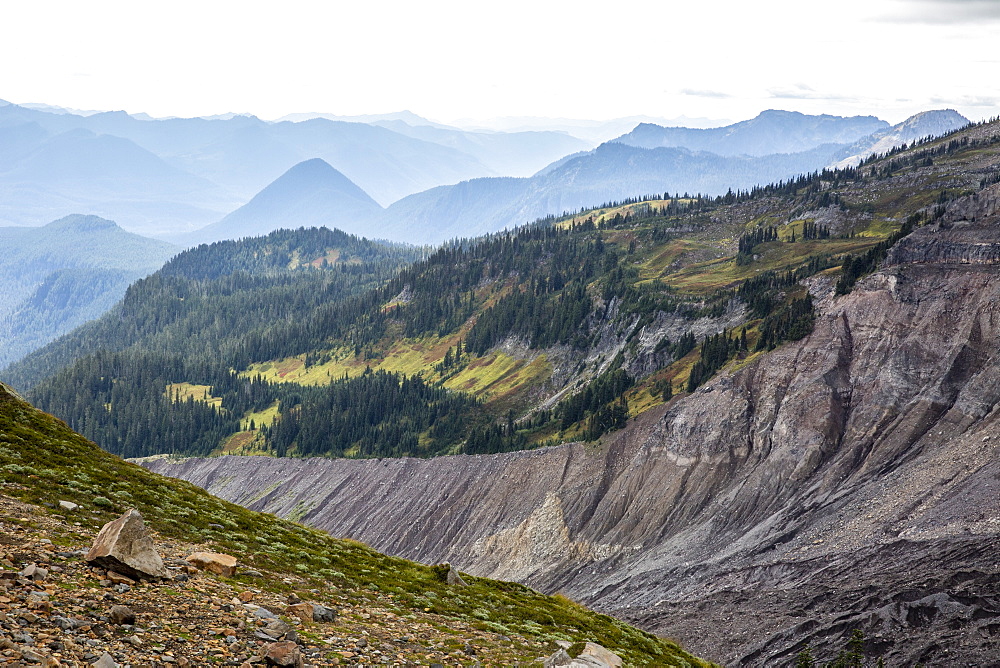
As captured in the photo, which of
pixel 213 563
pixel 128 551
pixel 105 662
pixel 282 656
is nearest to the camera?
pixel 105 662

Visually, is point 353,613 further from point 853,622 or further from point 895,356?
point 895,356

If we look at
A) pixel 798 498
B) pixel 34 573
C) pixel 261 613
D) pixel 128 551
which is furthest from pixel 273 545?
pixel 798 498

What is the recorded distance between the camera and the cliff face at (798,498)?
70.1m

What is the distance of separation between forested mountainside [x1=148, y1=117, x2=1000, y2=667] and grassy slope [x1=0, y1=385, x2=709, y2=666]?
103ft

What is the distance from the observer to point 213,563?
98.1 ft

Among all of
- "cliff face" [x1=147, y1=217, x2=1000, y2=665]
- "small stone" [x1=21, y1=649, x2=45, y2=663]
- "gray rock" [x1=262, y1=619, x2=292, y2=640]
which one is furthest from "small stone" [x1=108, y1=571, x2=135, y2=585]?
"cliff face" [x1=147, y1=217, x2=1000, y2=665]

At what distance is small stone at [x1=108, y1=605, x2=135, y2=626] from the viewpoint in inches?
823

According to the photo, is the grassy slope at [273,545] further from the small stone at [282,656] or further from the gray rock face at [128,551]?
the small stone at [282,656]

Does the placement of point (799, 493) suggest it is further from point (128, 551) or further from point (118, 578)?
point (118, 578)

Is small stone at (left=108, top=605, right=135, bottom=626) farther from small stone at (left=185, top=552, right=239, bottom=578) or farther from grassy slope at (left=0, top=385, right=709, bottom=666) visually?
grassy slope at (left=0, top=385, right=709, bottom=666)

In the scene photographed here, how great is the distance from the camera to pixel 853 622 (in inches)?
2628

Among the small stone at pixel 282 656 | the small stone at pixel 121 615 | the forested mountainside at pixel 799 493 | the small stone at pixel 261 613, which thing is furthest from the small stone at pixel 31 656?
the forested mountainside at pixel 799 493

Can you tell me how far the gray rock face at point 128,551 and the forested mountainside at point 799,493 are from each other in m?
61.0

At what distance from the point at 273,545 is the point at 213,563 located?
9500mm
